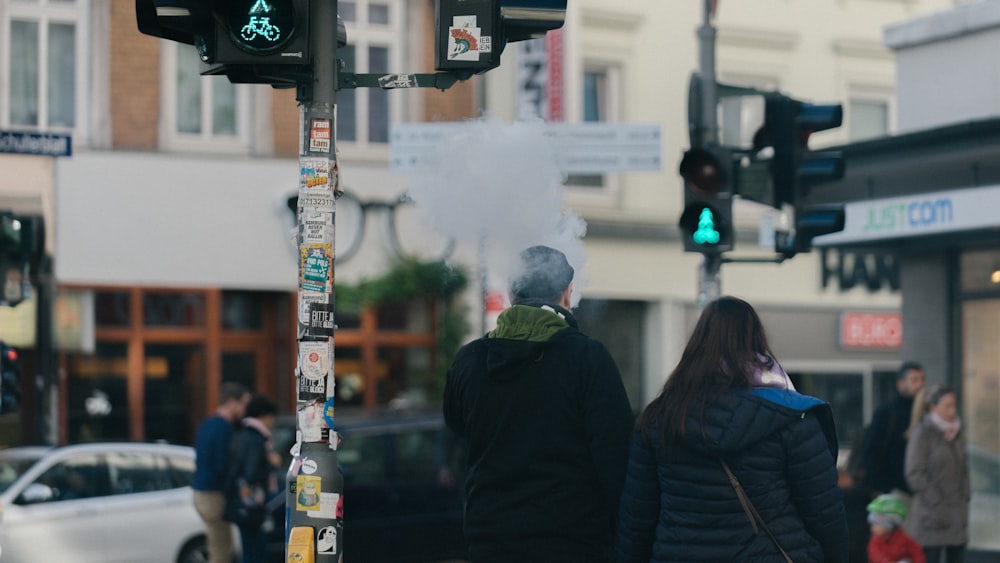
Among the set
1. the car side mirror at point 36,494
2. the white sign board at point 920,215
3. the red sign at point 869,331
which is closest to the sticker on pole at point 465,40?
the white sign board at point 920,215

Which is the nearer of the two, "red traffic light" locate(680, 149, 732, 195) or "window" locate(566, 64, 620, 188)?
"red traffic light" locate(680, 149, 732, 195)

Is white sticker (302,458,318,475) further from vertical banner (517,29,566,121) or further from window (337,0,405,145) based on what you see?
window (337,0,405,145)

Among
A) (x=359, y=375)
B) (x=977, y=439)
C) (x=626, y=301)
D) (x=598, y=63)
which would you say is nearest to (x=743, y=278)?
(x=626, y=301)

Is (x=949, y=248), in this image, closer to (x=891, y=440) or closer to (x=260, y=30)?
(x=891, y=440)

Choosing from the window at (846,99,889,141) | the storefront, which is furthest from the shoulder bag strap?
the window at (846,99,889,141)

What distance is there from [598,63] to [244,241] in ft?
19.7

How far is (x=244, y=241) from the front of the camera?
2094cm

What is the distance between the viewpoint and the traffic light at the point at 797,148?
9961mm

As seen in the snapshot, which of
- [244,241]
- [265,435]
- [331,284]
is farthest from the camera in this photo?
[244,241]

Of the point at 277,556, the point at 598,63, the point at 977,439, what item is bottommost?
the point at 277,556

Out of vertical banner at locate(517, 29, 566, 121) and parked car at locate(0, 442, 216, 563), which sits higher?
vertical banner at locate(517, 29, 566, 121)

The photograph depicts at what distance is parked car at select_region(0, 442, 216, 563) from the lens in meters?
13.3

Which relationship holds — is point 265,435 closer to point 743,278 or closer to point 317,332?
point 317,332

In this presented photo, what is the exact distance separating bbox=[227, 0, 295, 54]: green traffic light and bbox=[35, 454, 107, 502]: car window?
327 inches
